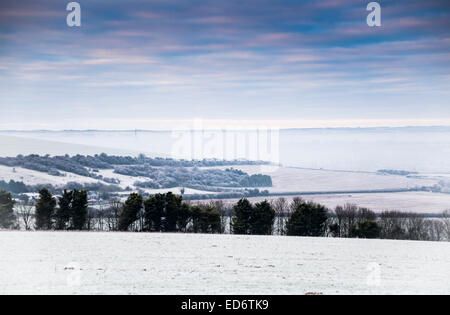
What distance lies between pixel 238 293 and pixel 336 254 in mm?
12930

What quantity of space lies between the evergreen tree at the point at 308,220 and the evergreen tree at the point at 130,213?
543 inches

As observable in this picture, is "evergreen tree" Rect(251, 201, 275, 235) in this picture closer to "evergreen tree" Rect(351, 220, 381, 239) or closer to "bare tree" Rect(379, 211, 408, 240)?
"evergreen tree" Rect(351, 220, 381, 239)

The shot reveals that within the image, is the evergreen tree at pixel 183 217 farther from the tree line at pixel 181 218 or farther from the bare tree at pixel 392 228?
the bare tree at pixel 392 228

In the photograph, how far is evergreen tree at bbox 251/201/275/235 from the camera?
2106 inches

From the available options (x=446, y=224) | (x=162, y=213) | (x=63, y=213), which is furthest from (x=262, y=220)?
(x=446, y=224)

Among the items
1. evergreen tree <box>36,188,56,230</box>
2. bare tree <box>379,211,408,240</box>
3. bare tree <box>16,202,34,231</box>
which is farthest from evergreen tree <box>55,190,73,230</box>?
bare tree <box>379,211,408,240</box>

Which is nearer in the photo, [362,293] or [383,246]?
[362,293]

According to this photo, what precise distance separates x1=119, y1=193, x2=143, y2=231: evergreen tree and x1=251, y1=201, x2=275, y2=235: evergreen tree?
10556 mm

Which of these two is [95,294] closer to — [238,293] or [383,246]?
[238,293]

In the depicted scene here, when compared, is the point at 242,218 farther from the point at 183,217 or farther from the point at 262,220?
the point at 183,217

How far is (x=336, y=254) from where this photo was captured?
31.6 m

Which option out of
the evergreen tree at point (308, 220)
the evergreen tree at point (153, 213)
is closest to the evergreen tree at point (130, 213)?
the evergreen tree at point (153, 213)
